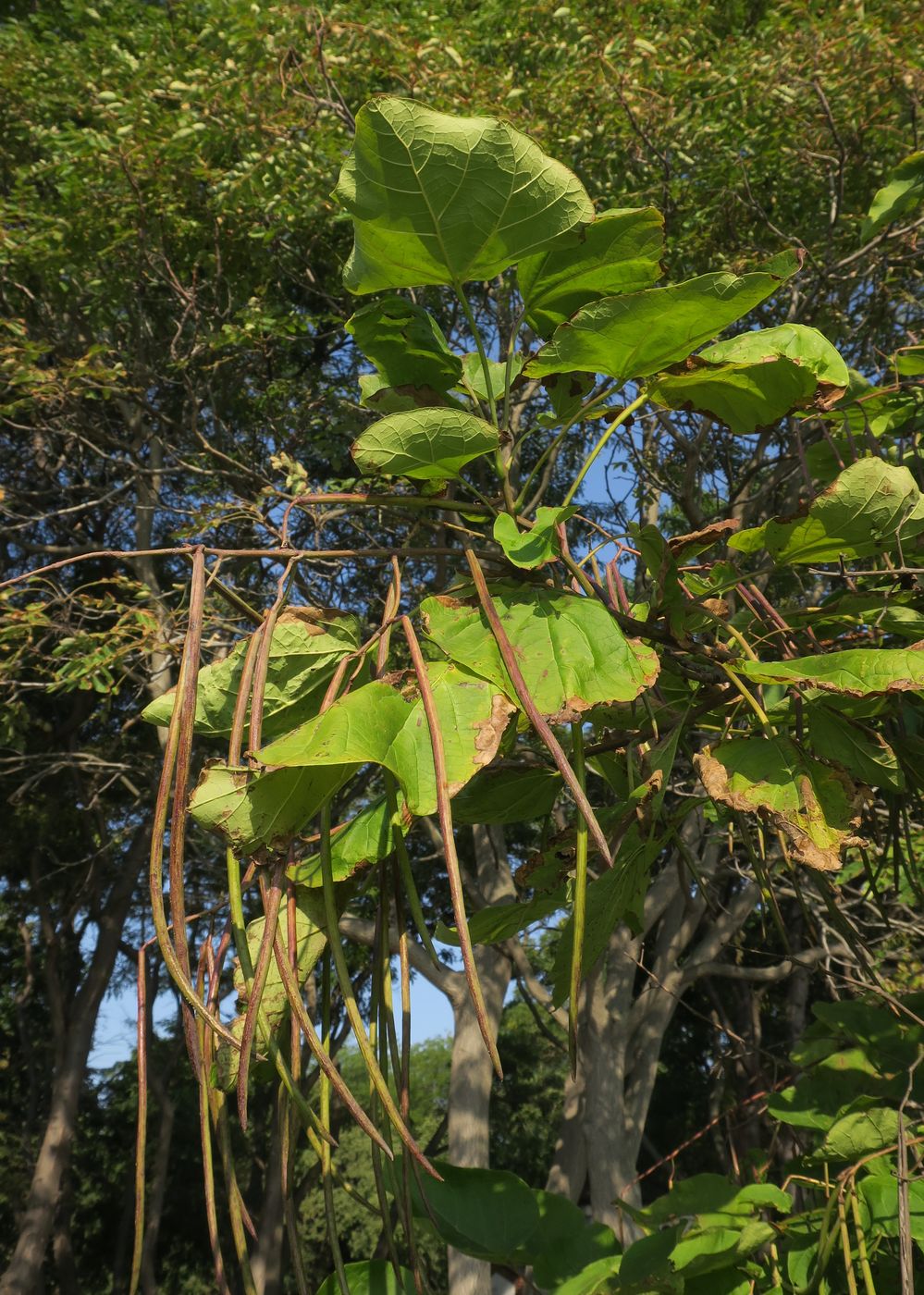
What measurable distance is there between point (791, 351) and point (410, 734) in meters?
0.41

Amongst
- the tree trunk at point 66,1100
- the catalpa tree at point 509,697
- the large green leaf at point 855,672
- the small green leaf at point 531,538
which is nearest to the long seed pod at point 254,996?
the catalpa tree at point 509,697

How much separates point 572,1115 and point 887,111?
5316mm

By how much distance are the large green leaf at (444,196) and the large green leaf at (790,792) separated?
409 mm

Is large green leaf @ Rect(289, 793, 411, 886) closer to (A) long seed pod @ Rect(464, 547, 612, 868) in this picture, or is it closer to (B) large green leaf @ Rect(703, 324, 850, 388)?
(A) long seed pod @ Rect(464, 547, 612, 868)

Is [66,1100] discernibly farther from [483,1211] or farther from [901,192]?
[901,192]

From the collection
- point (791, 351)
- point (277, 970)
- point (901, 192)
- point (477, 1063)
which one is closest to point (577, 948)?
point (277, 970)

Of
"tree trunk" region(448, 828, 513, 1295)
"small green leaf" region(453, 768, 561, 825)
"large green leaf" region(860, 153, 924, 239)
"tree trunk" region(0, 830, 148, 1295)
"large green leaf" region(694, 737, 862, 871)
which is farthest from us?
"tree trunk" region(0, 830, 148, 1295)

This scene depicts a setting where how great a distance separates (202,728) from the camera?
0.72m

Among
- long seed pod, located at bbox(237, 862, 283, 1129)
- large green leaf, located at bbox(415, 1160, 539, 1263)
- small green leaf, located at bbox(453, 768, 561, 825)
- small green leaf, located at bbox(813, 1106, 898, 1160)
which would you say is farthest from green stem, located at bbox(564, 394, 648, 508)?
small green leaf, located at bbox(813, 1106, 898, 1160)

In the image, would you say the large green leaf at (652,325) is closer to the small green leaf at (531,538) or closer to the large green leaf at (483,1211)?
the small green leaf at (531,538)

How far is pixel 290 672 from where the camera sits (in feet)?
2.29

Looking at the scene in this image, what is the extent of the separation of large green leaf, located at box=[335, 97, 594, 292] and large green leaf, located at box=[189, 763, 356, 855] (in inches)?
15.0

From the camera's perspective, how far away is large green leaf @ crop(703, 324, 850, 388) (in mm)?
733

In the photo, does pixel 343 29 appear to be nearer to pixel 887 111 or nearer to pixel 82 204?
pixel 82 204
